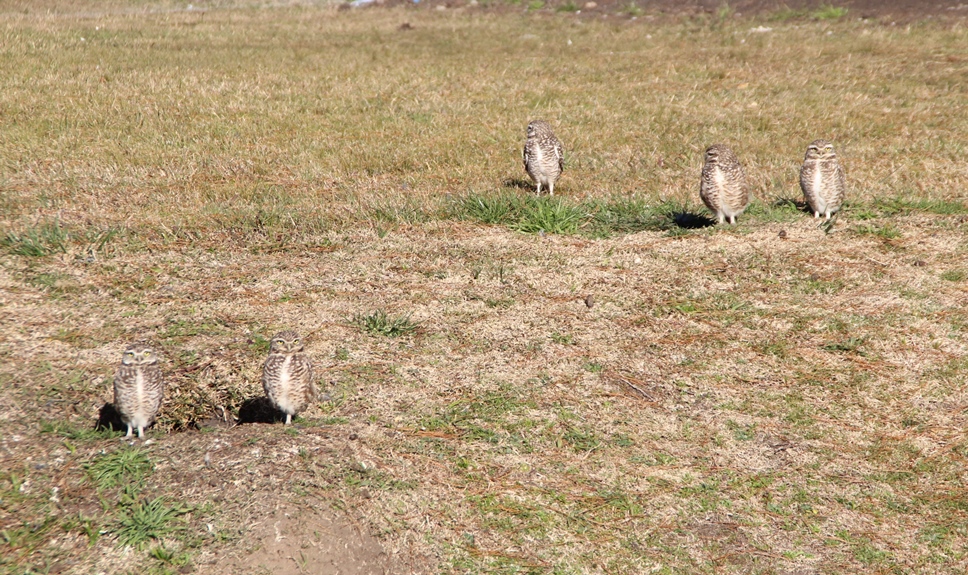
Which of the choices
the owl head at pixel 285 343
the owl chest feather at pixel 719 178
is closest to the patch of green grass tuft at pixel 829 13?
the owl chest feather at pixel 719 178

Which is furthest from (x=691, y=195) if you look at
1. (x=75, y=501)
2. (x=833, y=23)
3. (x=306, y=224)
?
(x=833, y=23)

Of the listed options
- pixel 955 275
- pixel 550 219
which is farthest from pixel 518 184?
pixel 955 275

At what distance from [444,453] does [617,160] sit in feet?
24.4

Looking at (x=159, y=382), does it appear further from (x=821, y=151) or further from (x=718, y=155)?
(x=821, y=151)

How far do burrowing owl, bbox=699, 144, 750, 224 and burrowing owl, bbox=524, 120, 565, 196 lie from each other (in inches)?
78.2

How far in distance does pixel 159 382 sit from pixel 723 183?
221 inches

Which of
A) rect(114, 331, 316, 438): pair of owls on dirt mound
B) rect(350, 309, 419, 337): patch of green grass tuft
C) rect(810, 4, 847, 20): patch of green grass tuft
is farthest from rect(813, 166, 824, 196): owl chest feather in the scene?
rect(810, 4, 847, 20): patch of green grass tuft

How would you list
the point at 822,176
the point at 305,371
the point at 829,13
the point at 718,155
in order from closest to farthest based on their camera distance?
the point at 305,371
the point at 718,155
the point at 822,176
the point at 829,13

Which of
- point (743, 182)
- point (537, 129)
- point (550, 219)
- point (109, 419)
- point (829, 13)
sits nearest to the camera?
point (109, 419)

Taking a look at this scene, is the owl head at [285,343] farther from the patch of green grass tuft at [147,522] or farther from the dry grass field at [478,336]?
the patch of green grass tuft at [147,522]

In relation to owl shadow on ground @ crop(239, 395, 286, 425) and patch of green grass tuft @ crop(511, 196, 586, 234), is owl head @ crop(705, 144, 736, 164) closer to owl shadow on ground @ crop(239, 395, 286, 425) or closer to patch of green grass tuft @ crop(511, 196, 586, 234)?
patch of green grass tuft @ crop(511, 196, 586, 234)

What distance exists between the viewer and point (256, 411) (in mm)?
6379

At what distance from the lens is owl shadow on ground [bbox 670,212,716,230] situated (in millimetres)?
9406

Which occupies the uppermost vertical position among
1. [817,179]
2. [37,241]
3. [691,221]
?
[817,179]
